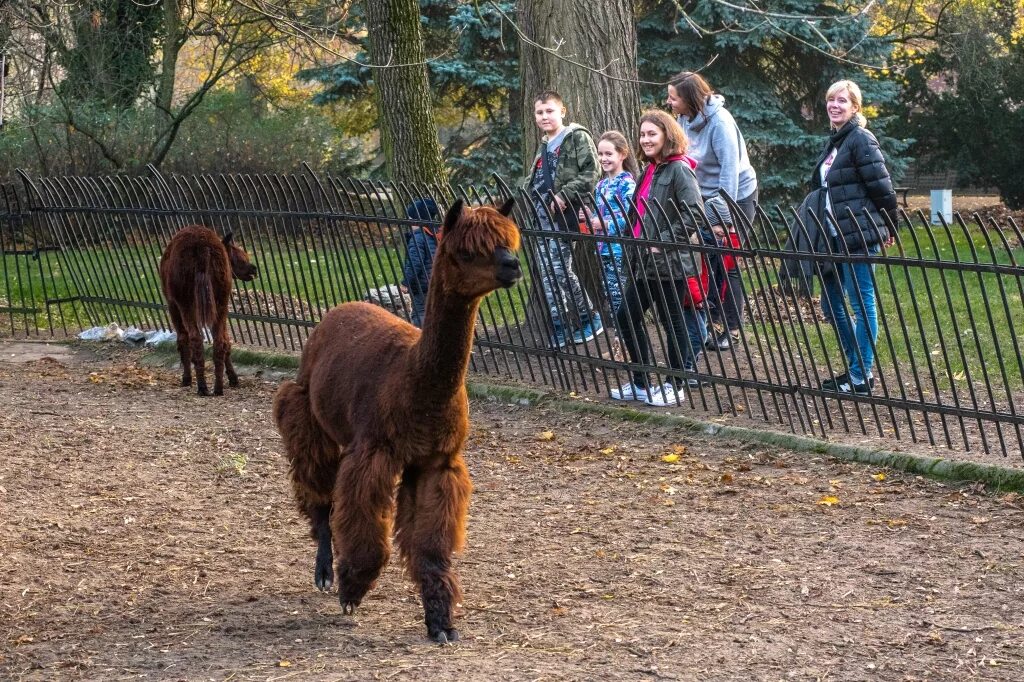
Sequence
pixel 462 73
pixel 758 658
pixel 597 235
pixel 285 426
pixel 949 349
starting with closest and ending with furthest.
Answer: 1. pixel 758 658
2. pixel 285 426
3. pixel 597 235
4. pixel 949 349
5. pixel 462 73

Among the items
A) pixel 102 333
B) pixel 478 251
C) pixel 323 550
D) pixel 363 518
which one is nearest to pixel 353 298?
pixel 102 333

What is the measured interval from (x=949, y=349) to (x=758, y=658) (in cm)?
695

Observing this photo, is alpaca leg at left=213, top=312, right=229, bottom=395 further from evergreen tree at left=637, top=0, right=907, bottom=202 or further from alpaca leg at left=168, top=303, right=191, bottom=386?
evergreen tree at left=637, top=0, right=907, bottom=202

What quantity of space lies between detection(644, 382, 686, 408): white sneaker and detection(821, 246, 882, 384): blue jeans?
3.82ft

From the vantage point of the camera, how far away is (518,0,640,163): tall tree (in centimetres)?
1101

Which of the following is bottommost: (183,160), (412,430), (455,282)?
(412,430)

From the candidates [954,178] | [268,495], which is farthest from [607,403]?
[954,178]

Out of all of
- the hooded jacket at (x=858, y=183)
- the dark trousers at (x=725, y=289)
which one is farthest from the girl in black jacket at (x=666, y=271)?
the hooded jacket at (x=858, y=183)

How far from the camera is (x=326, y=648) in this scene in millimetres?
4910

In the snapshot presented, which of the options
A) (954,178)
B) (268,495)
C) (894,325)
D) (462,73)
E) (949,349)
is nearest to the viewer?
(268,495)

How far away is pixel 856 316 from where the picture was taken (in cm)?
839

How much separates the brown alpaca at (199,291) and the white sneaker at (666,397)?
11.1ft

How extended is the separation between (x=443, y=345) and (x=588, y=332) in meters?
5.45

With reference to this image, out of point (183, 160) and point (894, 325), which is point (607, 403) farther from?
point (183, 160)
